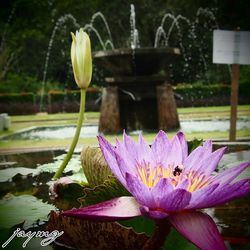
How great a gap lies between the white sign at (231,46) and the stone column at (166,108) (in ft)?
4.77

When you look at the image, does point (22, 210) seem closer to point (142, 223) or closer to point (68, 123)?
point (142, 223)

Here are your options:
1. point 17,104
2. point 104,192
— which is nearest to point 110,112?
point 104,192

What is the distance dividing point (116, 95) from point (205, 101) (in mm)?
3751

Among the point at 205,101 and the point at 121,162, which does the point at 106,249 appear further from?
the point at 205,101

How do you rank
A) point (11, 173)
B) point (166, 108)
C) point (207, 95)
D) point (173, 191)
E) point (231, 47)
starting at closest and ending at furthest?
1. point (173, 191)
2. point (11, 173)
3. point (231, 47)
4. point (166, 108)
5. point (207, 95)

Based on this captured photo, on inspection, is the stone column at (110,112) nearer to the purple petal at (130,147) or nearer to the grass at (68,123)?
the grass at (68,123)

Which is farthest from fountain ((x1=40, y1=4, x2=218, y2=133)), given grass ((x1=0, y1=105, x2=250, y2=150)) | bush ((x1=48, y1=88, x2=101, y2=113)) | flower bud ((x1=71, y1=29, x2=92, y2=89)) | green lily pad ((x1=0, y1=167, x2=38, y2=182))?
bush ((x1=48, y1=88, x2=101, y2=113))

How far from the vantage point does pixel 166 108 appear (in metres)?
2.85

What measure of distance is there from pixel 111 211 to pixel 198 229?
1.8 inches

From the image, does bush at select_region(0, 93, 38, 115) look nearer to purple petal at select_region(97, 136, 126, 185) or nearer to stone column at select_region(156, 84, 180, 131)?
stone column at select_region(156, 84, 180, 131)

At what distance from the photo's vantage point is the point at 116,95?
2.86m

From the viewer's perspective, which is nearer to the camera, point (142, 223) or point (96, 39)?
point (142, 223)

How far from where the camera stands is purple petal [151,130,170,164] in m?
0.26

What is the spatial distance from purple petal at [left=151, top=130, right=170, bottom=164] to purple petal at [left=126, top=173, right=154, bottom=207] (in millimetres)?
51
